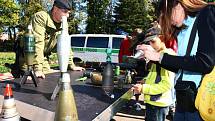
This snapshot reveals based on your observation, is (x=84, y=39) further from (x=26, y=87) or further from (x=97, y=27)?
(x=97, y=27)

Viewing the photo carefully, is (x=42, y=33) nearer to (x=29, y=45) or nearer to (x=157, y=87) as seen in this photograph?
(x=29, y=45)

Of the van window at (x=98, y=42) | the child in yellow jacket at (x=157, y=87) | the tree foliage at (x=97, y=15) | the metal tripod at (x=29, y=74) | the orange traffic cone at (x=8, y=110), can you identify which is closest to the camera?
the orange traffic cone at (x=8, y=110)

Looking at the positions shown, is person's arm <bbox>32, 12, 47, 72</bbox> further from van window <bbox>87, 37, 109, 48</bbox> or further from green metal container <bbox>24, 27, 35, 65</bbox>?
van window <bbox>87, 37, 109, 48</bbox>

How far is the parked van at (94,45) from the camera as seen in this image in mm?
14023

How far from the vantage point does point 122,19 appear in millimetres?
39906

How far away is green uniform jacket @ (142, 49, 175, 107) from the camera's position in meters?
2.88

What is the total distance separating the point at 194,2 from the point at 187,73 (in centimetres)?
43

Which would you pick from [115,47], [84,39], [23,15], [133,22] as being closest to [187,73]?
[115,47]

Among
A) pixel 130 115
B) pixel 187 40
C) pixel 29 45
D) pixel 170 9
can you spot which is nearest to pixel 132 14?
pixel 130 115

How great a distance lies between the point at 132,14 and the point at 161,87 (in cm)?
3637

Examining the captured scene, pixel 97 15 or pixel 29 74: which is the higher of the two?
pixel 97 15

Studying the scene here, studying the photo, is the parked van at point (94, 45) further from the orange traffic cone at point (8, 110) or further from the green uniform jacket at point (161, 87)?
the orange traffic cone at point (8, 110)

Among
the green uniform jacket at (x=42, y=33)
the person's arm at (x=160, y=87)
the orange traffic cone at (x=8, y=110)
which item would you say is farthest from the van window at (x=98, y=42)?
the orange traffic cone at (x=8, y=110)

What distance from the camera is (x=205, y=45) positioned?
1719mm
